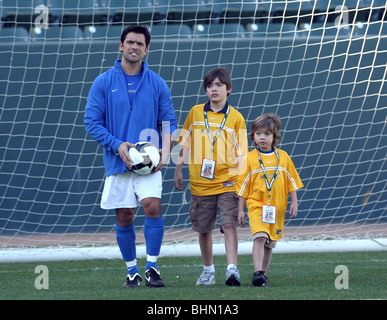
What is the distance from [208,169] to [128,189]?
1.86ft

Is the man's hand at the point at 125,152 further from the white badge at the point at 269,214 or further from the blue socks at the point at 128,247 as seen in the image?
the white badge at the point at 269,214

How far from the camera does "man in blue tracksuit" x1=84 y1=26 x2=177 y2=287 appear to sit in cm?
463

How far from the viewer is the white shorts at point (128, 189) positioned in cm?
463

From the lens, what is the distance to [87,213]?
8.68m

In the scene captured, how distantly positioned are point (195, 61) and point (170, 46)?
13.4 inches

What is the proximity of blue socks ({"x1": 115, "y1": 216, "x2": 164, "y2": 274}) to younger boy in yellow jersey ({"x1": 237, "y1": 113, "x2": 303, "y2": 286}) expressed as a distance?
531mm

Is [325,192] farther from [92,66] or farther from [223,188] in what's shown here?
[223,188]

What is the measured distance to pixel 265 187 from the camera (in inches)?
191

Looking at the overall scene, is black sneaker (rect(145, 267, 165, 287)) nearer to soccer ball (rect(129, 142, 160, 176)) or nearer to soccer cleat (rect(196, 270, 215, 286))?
soccer cleat (rect(196, 270, 215, 286))

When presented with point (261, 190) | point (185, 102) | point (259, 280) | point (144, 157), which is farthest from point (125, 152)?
point (185, 102)

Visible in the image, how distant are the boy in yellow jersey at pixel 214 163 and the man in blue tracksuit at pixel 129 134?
0.32 metres

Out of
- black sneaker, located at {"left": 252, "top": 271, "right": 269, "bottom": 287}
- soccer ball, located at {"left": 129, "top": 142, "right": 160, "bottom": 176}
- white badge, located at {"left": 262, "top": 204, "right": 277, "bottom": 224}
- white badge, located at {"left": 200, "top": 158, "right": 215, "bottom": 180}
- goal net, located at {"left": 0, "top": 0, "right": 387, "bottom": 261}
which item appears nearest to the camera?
soccer ball, located at {"left": 129, "top": 142, "right": 160, "bottom": 176}

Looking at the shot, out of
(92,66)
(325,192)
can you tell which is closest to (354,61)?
(325,192)

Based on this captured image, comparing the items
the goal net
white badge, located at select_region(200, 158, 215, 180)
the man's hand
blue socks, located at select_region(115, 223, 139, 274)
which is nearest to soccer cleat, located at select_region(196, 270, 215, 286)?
blue socks, located at select_region(115, 223, 139, 274)
